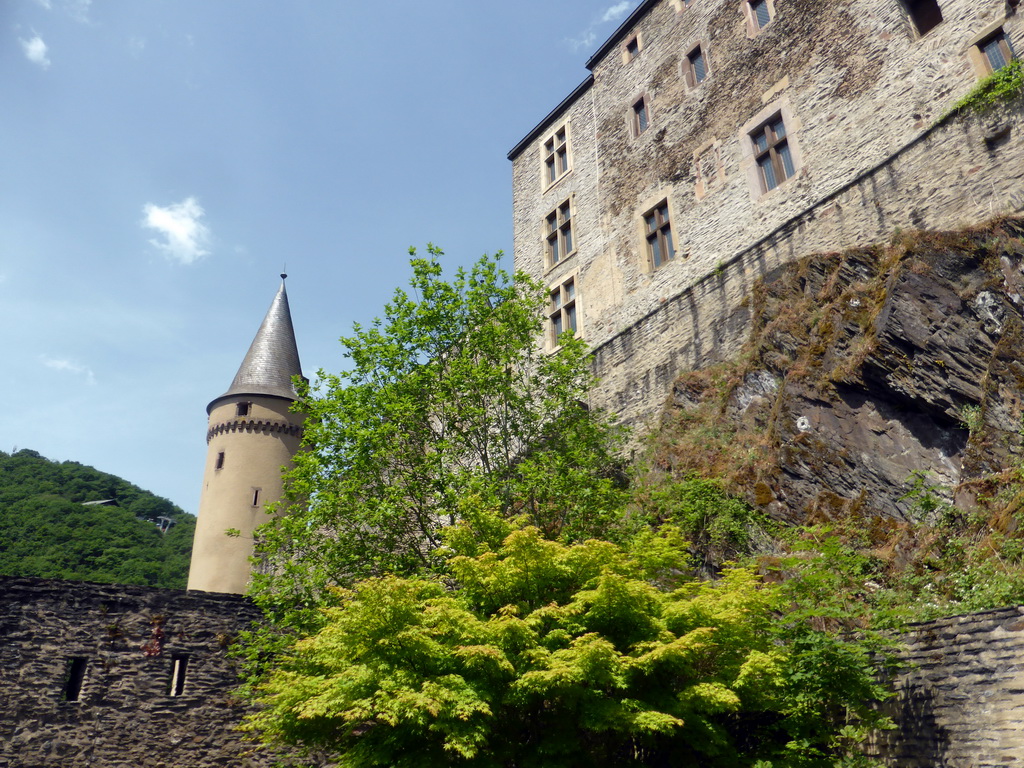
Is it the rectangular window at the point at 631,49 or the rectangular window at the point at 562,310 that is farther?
the rectangular window at the point at 631,49

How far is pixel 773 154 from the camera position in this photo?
1917 cm

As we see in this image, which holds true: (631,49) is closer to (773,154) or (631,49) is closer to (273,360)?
(773,154)

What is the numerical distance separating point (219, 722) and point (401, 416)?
622 centimetres

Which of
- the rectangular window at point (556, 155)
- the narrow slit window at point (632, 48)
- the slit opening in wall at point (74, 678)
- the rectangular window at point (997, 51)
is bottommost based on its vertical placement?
the slit opening in wall at point (74, 678)

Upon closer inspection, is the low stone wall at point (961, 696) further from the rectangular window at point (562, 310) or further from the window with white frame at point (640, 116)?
the window with white frame at point (640, 116)

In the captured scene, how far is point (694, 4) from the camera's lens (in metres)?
23.4

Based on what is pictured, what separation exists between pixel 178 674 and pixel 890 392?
42.8 feet

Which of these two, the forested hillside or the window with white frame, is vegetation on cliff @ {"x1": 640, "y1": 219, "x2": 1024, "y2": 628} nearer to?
the window with white frame

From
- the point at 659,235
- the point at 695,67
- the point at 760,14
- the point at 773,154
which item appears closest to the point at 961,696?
the point at 773,154

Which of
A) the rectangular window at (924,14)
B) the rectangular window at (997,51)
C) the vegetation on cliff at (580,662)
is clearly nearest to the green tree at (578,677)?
the vegetation on cliff at (580,662)

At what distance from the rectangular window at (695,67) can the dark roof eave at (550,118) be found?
5059 millimetres

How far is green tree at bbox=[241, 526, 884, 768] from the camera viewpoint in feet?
25.6

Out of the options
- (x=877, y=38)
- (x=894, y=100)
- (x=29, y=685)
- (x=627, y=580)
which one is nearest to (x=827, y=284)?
(x=894, y=100)

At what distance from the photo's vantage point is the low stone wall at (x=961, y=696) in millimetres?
7148
